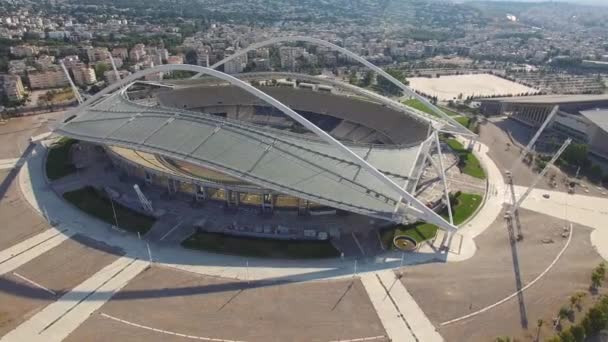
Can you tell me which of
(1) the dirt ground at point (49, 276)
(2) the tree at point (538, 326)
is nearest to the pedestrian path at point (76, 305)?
(1) the dirt ground at point (49, 276)

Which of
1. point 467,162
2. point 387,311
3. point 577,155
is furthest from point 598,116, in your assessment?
point 387,311

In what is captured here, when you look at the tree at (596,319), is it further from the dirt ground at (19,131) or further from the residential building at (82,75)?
the residential building at (82,75)

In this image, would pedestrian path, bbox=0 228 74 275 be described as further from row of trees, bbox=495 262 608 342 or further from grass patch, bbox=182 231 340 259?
row of trees, bbox=495 262 608 342

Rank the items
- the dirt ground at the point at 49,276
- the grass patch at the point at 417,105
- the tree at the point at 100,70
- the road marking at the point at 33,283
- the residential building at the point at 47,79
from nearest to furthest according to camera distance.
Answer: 1. the dirt ground at the point at 49,276
2. the road marking at the point at 33,283
3. the grass patch at the point at 417,105
4. the residential building at the point at 47,79
5. the tree at the point at 100,70

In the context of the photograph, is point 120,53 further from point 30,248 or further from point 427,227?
point 427,227

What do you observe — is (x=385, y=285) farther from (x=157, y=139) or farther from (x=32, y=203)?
(x=32, y=203)

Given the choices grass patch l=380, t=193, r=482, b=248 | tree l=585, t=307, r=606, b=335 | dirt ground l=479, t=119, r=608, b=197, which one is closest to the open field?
dirt ground l=479, t=119, r=608, b=197
